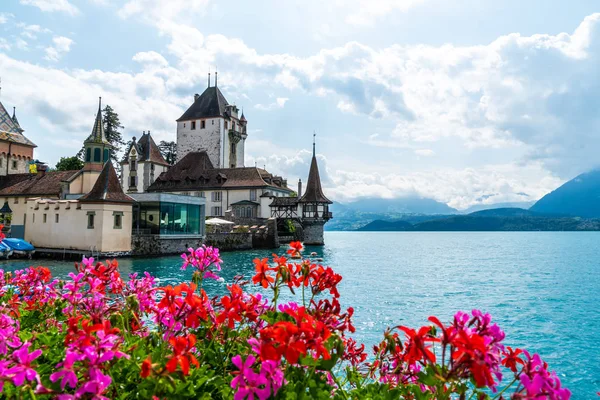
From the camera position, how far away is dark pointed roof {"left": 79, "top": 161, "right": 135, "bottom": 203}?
34688 mm

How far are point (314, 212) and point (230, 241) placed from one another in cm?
1739

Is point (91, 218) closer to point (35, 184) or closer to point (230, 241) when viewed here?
point (35, 184)

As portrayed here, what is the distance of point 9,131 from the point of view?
52219mm

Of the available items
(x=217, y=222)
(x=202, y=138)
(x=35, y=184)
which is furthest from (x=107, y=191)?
(x=202, y=138)

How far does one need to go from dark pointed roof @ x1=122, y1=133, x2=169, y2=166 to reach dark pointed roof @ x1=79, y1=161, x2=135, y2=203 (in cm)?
3409

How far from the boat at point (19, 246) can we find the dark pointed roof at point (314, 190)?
35741mm

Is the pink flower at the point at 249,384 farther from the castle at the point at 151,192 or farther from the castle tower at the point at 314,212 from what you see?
the castle tower at the point at 314,212

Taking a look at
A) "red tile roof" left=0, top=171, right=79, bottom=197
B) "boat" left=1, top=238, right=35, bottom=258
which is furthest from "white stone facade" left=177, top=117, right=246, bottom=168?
"boat" left=1, top=238, right=35, bottom=258

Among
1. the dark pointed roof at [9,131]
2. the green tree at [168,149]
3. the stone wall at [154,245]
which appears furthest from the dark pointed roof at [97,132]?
the green tree at [168,149]

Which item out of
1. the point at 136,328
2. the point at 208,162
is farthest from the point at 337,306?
the point at 208,162

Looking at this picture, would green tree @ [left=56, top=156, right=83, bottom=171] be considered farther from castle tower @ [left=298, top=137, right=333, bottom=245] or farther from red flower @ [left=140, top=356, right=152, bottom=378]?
red flower @ [left=140, top=356, right=152, bottom=378]

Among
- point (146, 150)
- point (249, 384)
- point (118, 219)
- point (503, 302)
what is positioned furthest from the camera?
point (146, 150)

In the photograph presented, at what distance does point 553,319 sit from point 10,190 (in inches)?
1931

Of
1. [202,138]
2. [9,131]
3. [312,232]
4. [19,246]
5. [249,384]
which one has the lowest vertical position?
[19,246]
